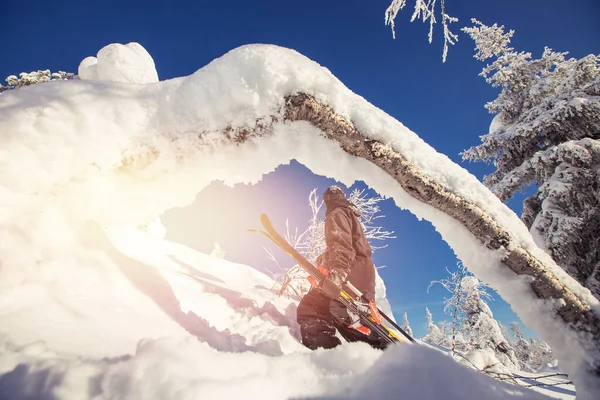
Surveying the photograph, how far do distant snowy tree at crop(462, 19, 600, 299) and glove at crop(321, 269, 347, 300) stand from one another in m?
6.55

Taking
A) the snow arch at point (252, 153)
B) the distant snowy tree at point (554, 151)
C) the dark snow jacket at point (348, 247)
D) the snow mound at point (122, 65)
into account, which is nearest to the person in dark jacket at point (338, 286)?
the dark snow jacket at point (348, 247)

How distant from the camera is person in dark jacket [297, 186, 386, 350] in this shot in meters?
3.07

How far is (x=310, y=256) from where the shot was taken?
1174 cm

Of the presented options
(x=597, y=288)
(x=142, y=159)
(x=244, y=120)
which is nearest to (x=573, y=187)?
(x=597, y=288)

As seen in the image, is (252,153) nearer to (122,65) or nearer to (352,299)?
(352,299)

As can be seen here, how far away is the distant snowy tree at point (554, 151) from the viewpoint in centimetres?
639

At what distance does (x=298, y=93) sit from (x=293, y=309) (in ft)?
14.8

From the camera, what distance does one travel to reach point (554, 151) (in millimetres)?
6945

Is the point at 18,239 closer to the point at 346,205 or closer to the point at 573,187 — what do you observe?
the point at 346,205

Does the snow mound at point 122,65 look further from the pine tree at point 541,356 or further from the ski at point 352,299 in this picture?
the pine tree at point 541,356

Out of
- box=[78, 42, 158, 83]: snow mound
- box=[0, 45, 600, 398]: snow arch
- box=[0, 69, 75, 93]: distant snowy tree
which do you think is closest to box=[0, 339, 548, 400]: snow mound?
box=[0, 45, 600, 398]: snow arch

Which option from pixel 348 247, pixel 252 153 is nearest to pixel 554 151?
pixel 348 247

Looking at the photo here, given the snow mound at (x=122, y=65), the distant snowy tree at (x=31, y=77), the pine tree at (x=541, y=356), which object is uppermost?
the distant snowy tree at (x=31, y=77)

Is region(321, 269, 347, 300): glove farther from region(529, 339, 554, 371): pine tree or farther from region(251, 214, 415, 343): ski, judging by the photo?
region(529, 339, 554, 371): pine tree
